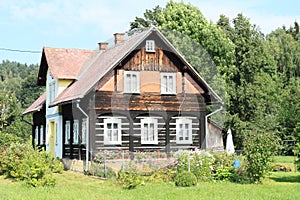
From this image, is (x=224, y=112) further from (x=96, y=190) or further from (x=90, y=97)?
(x=96, y=190)

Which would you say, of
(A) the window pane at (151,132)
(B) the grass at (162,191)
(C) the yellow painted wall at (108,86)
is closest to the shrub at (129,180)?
(B) the grass at (162,191)

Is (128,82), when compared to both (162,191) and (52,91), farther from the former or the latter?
(162,191)

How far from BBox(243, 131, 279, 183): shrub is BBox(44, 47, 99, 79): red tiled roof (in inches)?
535

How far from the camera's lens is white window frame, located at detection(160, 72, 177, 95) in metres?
28.0

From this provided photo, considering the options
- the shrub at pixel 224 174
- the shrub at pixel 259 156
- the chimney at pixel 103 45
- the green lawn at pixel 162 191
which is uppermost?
the chimney at pixel 103 45

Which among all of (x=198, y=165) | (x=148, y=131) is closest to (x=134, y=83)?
(x=148, y=131)

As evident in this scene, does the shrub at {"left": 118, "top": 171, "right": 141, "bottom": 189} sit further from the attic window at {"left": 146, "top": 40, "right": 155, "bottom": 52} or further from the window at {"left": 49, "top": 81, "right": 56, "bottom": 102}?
the window at {"left": 49, "top": 81, "right": 56, "bottom": 102}

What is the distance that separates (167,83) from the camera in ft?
92.3

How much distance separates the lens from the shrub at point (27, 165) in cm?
1903

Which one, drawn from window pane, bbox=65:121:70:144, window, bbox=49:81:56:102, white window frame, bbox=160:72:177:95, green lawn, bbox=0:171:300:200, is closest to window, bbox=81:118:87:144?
window pane, bbox=65:121:70:144

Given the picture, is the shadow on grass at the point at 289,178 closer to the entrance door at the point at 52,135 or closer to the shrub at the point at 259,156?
the shrub at the point at 259,156

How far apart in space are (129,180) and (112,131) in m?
8.67

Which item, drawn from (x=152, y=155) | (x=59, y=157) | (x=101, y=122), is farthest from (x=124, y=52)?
(x=59, y=157)

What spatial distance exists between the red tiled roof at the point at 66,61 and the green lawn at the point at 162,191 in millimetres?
11132
